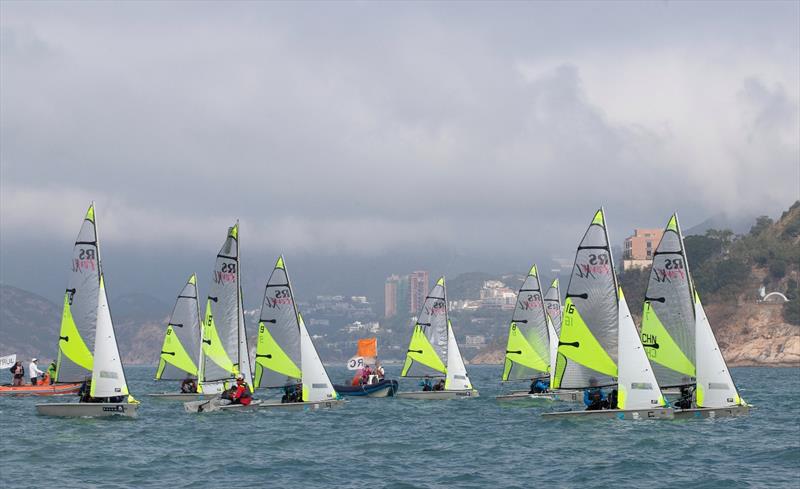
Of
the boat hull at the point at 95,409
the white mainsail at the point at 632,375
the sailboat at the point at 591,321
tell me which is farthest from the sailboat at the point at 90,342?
the white mainsail at the point at 632,375

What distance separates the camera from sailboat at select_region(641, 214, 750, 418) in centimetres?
5009

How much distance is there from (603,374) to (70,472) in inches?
985

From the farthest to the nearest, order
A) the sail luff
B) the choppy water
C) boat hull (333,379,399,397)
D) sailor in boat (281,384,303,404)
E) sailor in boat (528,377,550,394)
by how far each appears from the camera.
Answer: boat hull (333,379,399,397)
sailor in boat (528,377,550,394)
sailor in boat (281,384,303,404)
the sail luff
the choppy water

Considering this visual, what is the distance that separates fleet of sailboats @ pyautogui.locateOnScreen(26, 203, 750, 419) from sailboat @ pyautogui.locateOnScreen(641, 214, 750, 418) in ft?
0.15

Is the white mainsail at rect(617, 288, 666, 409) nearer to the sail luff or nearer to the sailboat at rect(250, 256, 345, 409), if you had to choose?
the sailboat at rect(250, 256, 345, 409)

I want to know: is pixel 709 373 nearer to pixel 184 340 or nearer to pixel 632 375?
pixel 632 375

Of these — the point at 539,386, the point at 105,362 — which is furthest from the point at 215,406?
the point at 539,386

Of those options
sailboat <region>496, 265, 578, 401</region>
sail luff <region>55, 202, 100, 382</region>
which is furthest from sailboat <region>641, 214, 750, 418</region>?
A: sail luff <region>55, 202, 100, 382</region>

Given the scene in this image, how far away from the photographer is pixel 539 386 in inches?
2933

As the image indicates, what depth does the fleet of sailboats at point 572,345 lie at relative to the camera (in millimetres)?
49812

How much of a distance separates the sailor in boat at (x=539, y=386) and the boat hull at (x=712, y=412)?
23.4 m

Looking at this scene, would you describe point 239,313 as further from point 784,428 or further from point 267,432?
point 784,428

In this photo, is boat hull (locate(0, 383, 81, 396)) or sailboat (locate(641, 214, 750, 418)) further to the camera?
boat hull (locate(0, 383, 81, 396))

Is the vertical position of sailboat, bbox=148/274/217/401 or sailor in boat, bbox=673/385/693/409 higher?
sailboat, bbox=148/274/217/401
